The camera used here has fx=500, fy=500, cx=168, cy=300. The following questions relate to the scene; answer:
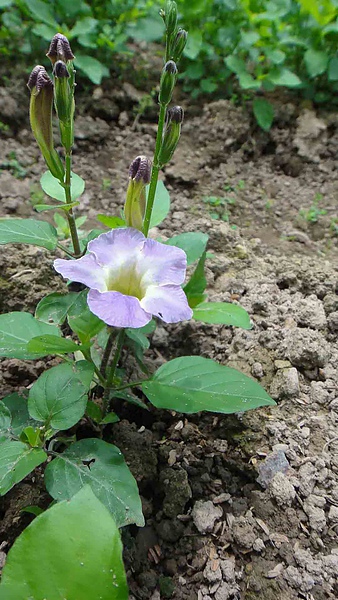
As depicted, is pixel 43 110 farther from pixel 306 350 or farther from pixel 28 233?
pixel 306 350

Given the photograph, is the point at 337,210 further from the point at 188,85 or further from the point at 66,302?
the point at 66,302

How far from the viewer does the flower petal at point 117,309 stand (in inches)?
42.8

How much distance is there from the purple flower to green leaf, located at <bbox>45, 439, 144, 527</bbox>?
0.41 meters

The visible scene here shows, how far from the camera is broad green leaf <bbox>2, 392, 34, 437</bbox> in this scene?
4.43 feet

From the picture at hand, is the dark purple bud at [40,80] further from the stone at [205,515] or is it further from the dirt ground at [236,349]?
the stone at [205,515]

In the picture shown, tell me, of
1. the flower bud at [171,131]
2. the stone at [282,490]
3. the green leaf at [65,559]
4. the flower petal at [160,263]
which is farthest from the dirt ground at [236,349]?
the flower bud at [171,131]

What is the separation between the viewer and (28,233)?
1.44 meters

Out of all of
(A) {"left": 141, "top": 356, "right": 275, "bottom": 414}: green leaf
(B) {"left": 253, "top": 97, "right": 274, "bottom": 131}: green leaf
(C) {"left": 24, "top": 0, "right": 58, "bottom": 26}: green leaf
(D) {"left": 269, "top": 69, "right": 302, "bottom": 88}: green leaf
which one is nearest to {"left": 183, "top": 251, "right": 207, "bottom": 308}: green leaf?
(A) {"left": 141, "top": 356, "right": 275, "bottom": 414}: green leaf

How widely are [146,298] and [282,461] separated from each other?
68 centimetres

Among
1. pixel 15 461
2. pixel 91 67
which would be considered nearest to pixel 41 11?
pixel 91 67

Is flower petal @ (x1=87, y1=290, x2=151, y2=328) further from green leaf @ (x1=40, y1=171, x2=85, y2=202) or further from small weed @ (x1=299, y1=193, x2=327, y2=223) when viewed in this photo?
small weed @ (x1=299, y1=193, x2=327, y2=223)

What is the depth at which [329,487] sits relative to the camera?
1.44 metres

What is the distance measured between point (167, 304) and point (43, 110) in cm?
63

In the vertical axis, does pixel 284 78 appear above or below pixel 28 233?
above
